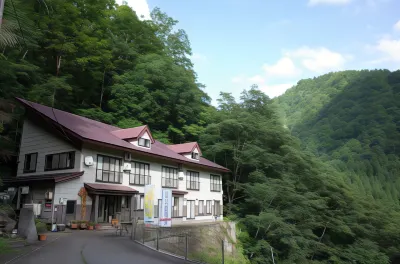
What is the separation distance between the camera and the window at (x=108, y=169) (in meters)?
22.1

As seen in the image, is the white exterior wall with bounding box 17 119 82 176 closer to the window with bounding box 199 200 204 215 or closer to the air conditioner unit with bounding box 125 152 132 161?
the air conditioner unit with bounding box 125 152 132 161

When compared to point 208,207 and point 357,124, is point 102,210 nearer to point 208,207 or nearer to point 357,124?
point 208,207

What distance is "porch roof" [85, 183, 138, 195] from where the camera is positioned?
20.5 meters

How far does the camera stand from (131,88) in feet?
117

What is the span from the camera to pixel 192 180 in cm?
3117

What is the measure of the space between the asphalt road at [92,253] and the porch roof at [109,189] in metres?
6.05

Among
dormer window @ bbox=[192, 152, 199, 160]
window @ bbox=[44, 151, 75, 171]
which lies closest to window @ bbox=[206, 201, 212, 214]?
dormer window @ bbox=[192, 152, 199, 160]

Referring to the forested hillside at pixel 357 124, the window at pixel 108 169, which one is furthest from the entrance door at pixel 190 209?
the forested hillside at pixel 357 124

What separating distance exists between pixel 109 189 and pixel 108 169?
2022 millimetres

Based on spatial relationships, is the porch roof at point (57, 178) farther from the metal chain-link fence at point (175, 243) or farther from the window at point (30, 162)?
the metal chain-link fence at point (175, 243)

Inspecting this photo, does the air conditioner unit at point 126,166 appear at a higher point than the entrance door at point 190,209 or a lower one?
higher

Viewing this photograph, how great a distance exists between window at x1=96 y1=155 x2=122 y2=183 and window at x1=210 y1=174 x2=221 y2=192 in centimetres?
1272

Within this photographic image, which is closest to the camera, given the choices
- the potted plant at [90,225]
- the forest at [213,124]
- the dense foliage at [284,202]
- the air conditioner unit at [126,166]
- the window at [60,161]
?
the potted plant at [90,225]

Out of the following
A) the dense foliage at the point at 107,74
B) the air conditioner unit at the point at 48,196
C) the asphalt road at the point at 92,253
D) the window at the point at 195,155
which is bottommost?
the asphalt road at the point at 92,253
